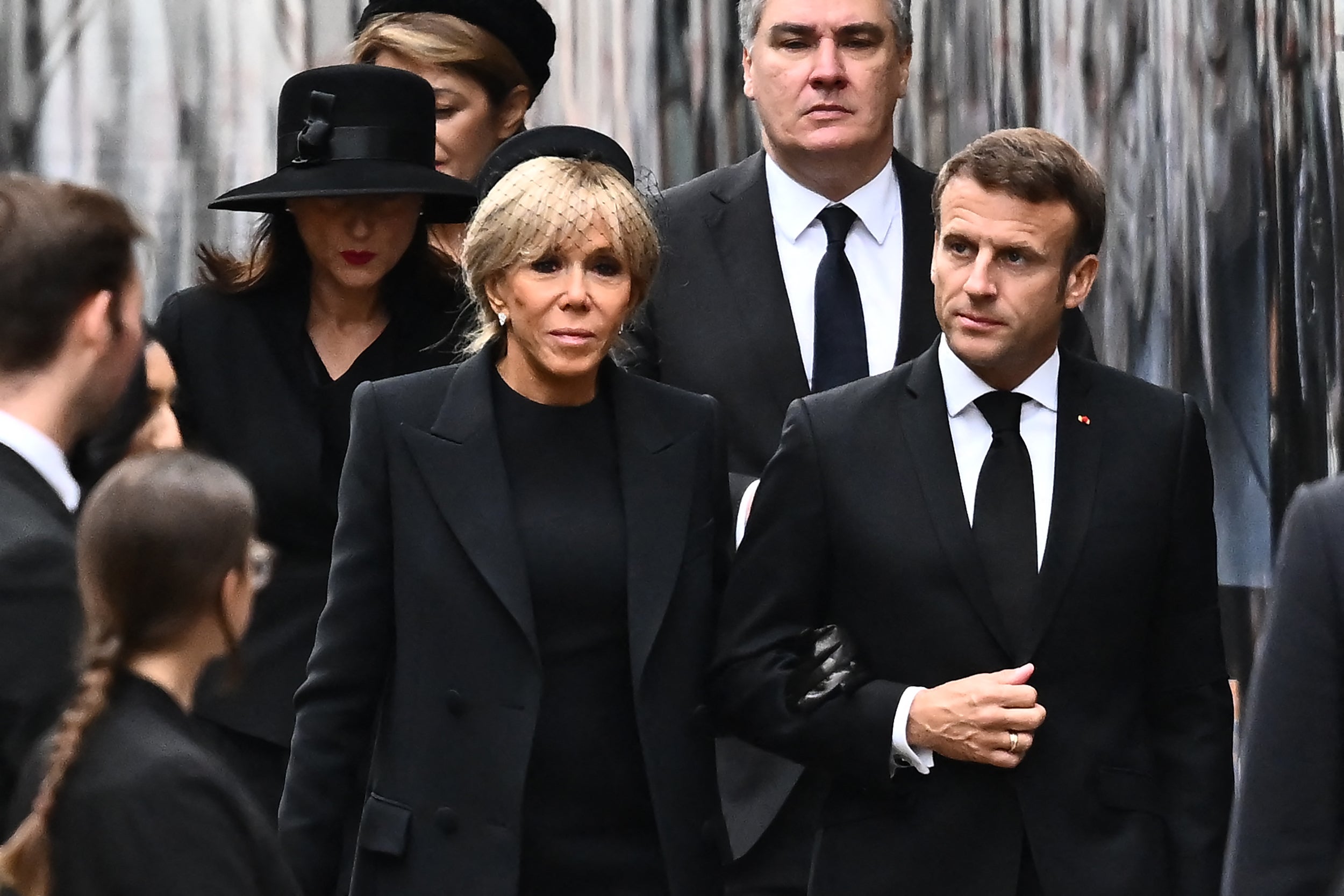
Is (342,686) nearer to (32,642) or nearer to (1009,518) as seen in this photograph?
(32,642)

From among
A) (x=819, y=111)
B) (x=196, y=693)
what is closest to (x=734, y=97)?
(x=819, y=111)

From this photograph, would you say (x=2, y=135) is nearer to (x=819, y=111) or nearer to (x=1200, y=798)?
(x=819, y=111)

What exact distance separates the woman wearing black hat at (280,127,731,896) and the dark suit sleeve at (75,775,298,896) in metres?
0.98

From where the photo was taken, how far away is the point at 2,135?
643 centimetres

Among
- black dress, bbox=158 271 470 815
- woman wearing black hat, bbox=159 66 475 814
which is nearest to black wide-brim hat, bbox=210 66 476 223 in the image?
woman wearing black hat, bbox=159 66 475 814

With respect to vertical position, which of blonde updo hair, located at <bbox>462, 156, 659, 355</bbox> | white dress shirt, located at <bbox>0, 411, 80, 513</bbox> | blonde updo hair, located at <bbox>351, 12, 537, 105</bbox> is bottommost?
white dress shirt, located at <bbox>0, 411, 80, 513</bbox>

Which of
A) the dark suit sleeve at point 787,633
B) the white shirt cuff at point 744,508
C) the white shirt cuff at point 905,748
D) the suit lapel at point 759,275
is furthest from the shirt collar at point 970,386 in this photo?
the suit lapel at point 759,275

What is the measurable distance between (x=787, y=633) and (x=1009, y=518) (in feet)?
1.26

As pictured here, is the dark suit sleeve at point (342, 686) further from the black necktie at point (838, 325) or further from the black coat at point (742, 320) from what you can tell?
the black necktie at point (838, 325)

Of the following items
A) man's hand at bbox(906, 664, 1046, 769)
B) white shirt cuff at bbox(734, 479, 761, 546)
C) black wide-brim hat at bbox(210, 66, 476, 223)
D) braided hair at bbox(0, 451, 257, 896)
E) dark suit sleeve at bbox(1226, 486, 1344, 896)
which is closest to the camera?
→ braided hair at bbox(0, 451, 257, 896)

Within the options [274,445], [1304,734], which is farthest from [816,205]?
[1304,734]

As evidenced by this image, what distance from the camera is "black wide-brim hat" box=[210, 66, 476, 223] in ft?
14.8

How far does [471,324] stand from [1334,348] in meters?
1.81

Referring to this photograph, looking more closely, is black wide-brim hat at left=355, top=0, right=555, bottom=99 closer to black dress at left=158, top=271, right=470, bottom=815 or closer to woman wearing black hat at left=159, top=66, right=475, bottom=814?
woman wearing black hat at left=159, top=66, right=475, bottom=814
